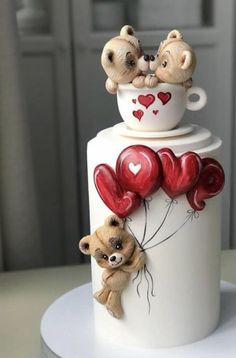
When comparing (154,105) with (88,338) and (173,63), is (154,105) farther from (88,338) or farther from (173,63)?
(88,338)

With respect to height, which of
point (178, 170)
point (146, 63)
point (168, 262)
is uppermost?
point (146, 63)

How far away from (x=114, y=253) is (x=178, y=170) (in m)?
0.12

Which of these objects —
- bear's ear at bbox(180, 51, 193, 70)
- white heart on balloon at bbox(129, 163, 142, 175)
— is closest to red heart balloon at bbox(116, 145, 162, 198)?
white heart on balloon at bbox(129, 163, 142, 175)

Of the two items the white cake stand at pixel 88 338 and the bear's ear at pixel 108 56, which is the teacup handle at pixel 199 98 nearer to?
the bear's ear at pixel 108 56

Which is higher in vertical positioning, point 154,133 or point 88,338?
point 154,133

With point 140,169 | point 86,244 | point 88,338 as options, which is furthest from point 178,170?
point 88,338

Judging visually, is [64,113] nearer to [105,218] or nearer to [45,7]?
[45,7]

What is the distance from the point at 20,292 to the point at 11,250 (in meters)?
0.16

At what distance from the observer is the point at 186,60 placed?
744mm

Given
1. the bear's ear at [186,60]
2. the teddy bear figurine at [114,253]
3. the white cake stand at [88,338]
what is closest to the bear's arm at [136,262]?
the teddy bear figurine at [114,253]

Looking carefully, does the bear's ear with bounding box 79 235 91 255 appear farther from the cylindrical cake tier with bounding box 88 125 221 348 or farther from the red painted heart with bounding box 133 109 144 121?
the red painted heart with bounding box 133 109 144 121

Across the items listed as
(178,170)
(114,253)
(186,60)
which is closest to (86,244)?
(114,253)

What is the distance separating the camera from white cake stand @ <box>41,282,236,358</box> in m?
0.80

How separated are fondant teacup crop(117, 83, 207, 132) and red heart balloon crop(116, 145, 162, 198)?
5 centimetres
